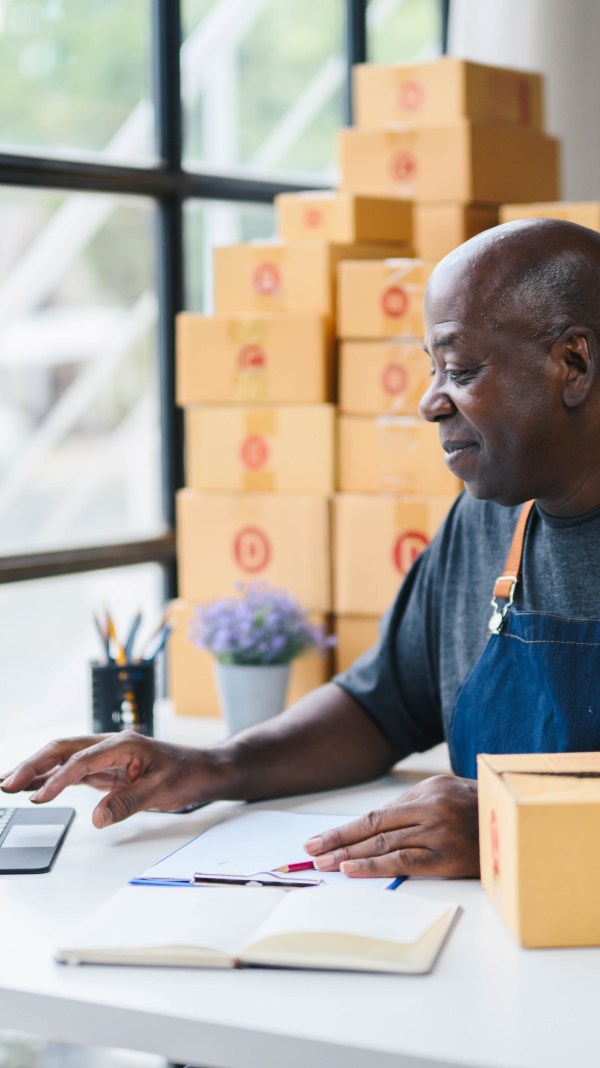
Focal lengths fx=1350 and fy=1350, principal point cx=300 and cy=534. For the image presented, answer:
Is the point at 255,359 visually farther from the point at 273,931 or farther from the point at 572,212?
the point at 273,931

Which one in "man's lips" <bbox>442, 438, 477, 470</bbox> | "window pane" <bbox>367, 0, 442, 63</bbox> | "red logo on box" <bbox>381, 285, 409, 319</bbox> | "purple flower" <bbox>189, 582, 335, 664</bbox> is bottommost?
"purple flower" <bbox>189, 582, 335, 664</bbox>

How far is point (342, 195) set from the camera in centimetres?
228

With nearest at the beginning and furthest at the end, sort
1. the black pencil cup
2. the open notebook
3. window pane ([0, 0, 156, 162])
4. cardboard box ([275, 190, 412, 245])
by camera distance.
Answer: the open notebook
the black pencil cup
cardboard box ([275, 190, 412, 245])
window pane ([0, 0, 156, 162])

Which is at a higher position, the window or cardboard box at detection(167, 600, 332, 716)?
the window

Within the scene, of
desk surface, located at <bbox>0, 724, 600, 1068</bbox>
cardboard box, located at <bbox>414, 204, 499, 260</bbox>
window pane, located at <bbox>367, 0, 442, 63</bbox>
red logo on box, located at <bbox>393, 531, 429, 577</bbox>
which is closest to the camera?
desk surface, located at <bbox>0, 724, 600, 1068</bbox>

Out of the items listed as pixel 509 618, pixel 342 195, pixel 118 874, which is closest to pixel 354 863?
pixel 118 874

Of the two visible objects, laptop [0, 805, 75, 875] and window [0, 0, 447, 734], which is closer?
laptop [0, 805, 75, 875]

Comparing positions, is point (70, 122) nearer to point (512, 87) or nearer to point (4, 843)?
point (512, 87)

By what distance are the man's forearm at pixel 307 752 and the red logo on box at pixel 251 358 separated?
66 cm

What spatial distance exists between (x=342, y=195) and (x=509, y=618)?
1.08 metres

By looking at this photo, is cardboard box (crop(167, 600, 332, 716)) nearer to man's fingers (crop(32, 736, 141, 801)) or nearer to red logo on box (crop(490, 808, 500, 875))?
man's fingers (crop(32, 736, 141, 801))

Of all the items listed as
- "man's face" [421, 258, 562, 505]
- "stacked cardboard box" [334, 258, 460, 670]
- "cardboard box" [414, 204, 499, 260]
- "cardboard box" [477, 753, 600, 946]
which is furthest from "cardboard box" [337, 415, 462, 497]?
"cardboard box" [477, 753, 600, 946]

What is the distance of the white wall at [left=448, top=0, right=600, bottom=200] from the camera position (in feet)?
10.5

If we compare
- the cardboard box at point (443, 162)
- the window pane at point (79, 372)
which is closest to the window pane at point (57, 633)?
the window pane at point (79, 372)
